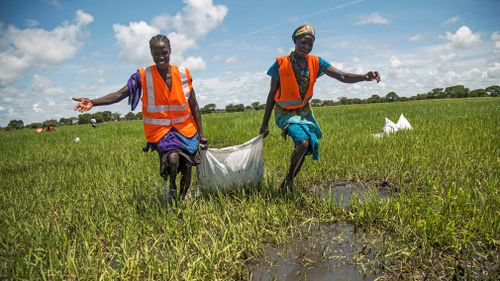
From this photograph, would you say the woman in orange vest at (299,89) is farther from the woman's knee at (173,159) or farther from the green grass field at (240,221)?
the woman's knee at (173,159)

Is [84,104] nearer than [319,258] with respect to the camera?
No

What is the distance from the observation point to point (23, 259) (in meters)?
2.21

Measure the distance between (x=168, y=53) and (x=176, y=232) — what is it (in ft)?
5.71

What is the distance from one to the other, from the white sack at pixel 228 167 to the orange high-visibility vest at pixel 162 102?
0.42 meters

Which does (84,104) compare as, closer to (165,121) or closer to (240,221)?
(165,121)

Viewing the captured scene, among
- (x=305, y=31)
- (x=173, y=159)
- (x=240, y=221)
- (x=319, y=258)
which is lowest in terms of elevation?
(x=319, y=258)

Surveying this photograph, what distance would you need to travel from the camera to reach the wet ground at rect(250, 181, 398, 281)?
2.04 m

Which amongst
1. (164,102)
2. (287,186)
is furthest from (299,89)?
(164,102)

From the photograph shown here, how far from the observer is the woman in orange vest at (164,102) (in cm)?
312

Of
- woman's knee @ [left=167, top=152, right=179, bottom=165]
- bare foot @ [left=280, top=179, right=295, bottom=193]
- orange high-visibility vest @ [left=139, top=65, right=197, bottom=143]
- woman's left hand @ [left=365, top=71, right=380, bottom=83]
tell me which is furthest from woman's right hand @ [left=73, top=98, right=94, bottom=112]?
woman's left hand @ [left=365, top=71, right=380, bottom=83]

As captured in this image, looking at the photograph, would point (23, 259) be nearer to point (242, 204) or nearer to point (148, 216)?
point (148, 216)

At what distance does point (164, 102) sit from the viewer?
3182mm

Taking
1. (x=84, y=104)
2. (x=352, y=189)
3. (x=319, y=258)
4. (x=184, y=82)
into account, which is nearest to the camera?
(x=319, y=258)

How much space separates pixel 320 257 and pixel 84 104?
2.40 meters
